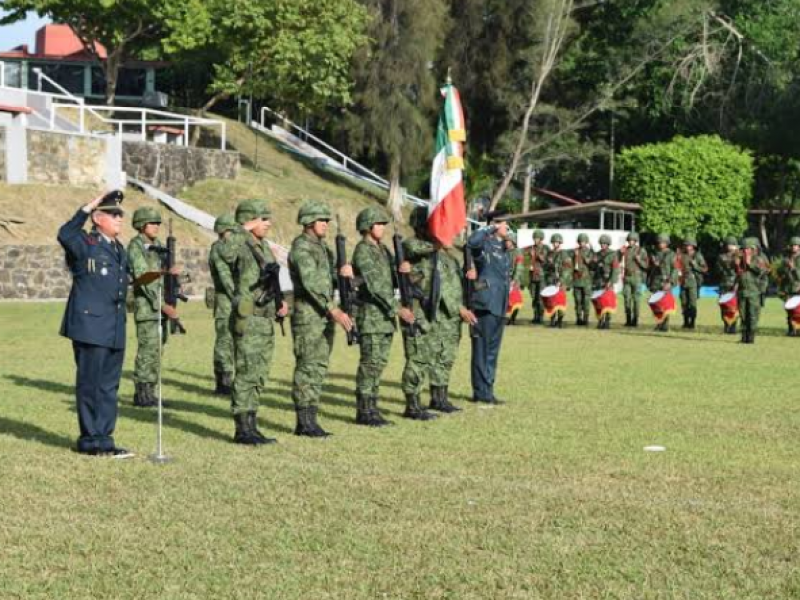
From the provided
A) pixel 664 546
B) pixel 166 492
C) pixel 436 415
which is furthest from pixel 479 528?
pixel 436 415

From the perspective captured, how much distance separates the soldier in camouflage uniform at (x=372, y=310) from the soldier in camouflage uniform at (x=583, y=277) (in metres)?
16.9

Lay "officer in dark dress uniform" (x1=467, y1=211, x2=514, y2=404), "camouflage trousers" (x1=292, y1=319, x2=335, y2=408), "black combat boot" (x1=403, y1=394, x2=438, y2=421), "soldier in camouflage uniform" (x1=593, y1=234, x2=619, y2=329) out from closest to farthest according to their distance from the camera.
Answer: "camouflage trousers" (x1=292, y1=319, x2=335, y2=408) → "black combat boot" (x1=403, y1=394, x2=438, y2=421) → "officer in dark dress uniform" (x1=467, y1=211, x2=514, y2=404) → "soldier in camouflage uniform" (x1=593, y1=234, x2=619, y2=329)

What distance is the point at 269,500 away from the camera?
9.46 metres

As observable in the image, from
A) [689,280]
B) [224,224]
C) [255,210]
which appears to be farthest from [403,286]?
[689,280]

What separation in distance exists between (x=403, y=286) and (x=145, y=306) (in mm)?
3292

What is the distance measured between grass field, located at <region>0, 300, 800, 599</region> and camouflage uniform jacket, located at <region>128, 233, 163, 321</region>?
1.02 meters

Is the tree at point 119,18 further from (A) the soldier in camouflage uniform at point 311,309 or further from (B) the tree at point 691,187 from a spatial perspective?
(A) the soldier in camouflage uniform at point 311,309

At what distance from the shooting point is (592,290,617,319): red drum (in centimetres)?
2856

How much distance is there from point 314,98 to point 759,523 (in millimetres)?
51067

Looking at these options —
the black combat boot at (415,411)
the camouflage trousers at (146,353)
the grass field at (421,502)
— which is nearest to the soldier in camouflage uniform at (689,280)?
the grass field at (421,502)

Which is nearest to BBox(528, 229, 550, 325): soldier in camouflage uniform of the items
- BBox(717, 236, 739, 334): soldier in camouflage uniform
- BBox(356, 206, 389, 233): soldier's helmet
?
BBox(717, 236, 739, 334): soldier in camouflage uniform

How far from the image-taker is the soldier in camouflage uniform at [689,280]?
2881 cm

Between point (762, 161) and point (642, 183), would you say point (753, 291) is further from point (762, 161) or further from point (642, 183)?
point (762, 161)

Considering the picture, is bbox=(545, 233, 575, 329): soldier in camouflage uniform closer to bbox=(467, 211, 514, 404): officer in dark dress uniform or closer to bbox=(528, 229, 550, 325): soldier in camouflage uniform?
bbox=(528, 229, 550, 325): soldier in camouflage uniform
